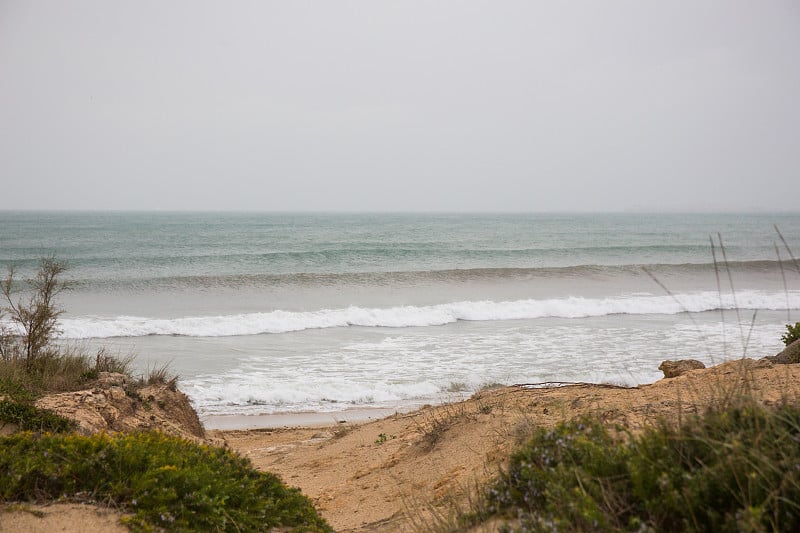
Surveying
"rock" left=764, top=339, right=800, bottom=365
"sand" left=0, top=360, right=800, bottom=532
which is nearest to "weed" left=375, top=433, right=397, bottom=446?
"sand" left=0, top=360, right=800, bottom=532

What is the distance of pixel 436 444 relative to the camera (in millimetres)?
5465

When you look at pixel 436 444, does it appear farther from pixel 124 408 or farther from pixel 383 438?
pixel 124 408

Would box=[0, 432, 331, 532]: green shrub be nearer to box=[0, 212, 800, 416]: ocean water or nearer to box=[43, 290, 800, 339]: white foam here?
box=[0, 212, 800, 416]: ocean water

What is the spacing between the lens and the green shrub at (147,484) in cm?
329

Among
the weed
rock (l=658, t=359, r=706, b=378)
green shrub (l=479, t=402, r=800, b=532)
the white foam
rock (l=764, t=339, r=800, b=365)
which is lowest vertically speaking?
the white foam

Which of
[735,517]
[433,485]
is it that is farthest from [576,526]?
[433,485]

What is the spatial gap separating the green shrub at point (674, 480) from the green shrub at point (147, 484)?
1.53 m

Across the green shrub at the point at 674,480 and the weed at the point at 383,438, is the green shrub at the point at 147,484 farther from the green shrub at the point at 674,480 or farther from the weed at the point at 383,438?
the weed at the point at 383,438

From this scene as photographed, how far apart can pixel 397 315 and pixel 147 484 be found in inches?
581

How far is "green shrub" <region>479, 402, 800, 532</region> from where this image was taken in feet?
7.48

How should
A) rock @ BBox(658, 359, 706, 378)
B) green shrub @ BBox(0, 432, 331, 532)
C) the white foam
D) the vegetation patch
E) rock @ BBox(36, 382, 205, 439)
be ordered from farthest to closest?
the white foam → rock @ BBox(658, 359, 706, 378) → rock @ BBox(36, 382, 205, 439) → the vegetation patch → green shrub @ BBox(0, 432, 331, 532)

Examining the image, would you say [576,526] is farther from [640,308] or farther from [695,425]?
[640,308]

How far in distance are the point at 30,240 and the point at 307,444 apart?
44620 millimetres

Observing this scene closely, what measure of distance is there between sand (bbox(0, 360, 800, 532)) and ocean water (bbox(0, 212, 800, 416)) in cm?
92
